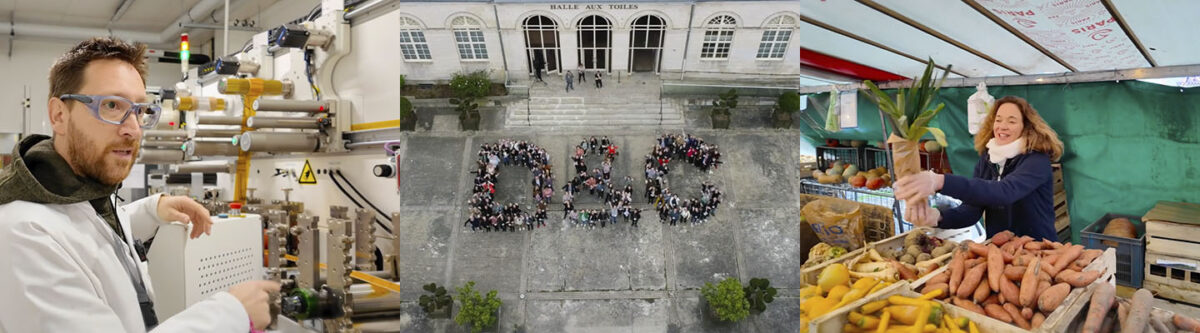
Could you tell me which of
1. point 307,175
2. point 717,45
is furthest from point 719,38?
point 307,175

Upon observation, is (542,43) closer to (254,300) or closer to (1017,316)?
(254,300)

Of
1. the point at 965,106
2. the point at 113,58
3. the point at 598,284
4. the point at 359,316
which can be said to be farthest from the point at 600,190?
the point at 359,316

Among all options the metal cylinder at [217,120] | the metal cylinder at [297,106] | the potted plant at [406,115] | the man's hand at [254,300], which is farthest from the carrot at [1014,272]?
the metal cylinder at [217,120]

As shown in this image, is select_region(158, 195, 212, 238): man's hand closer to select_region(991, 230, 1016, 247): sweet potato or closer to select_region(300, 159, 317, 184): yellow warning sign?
select_region(991, 230, 1016, 247): sweet potato

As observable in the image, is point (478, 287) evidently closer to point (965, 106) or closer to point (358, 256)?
point (965, 106)

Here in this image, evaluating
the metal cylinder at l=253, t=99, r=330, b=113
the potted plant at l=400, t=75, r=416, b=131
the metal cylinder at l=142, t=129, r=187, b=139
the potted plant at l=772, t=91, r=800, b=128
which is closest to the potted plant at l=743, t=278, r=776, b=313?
the potted plant at l=772, t=91, r=800, b=128
